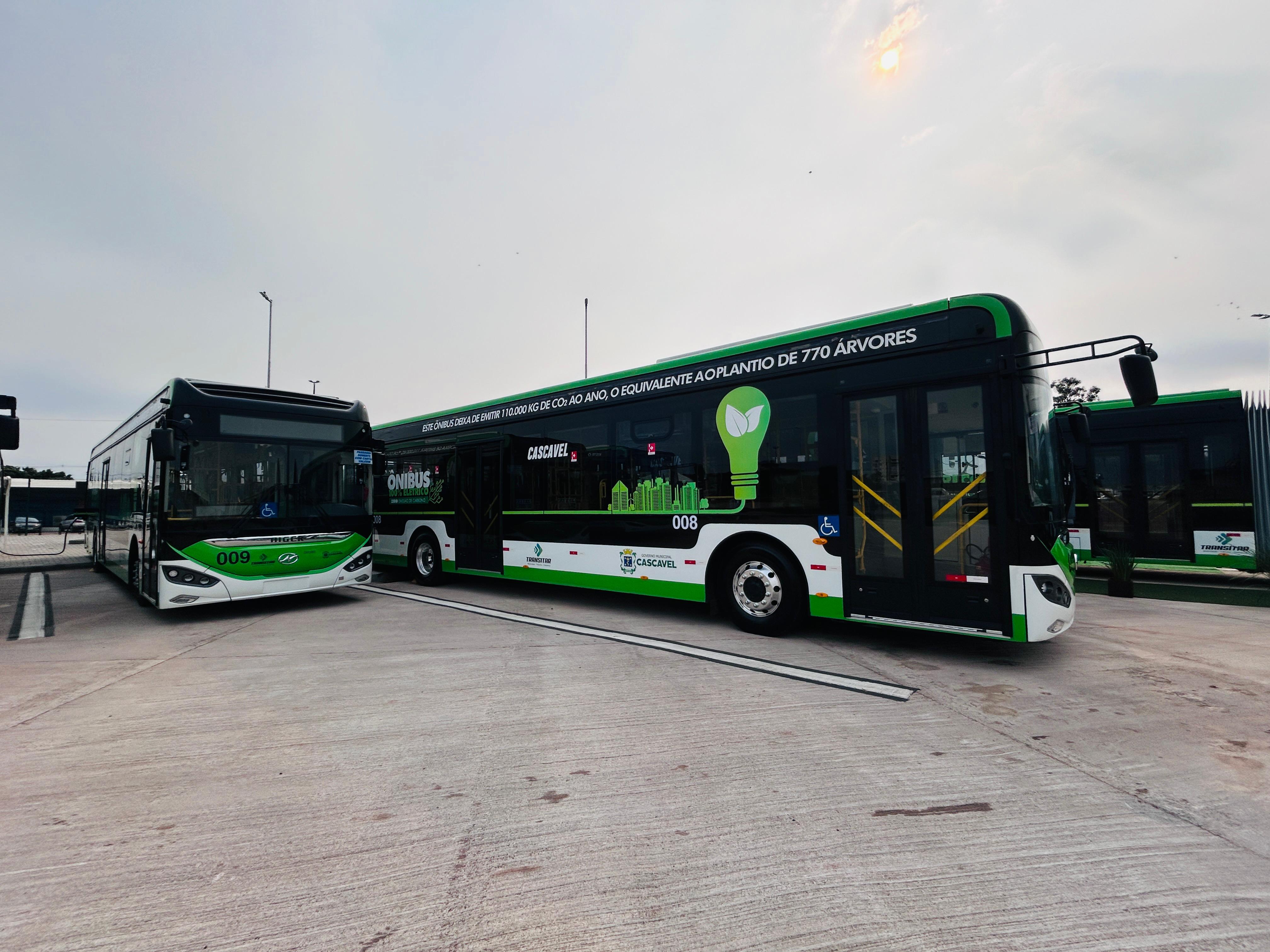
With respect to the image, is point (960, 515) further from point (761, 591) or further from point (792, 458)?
point (761, 591)

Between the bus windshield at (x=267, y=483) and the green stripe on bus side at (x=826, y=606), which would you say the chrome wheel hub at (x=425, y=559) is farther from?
the green stripe on bus side at (x=826, y=606)

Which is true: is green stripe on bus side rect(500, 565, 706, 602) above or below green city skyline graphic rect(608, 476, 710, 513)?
below

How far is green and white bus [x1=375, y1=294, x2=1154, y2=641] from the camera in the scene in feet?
18.2

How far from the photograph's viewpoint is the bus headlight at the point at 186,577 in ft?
26.0

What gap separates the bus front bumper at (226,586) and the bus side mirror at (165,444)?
4.54 ft

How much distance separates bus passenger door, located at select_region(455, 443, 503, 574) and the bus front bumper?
216cm

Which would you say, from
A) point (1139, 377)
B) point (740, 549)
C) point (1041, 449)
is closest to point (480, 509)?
point (740, 549)

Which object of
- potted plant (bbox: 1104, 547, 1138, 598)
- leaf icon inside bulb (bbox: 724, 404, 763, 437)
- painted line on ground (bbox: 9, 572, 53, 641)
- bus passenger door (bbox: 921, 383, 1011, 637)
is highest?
leaf icon inside bulb (bbox: 724, 404, 763, 437)

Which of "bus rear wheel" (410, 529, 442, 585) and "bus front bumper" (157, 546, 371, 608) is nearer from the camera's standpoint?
"bus front bumper" (157, 546, 371, 608)

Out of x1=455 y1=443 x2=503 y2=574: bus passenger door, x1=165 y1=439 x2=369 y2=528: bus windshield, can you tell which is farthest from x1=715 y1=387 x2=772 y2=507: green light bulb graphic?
x1=165 y1=439 x2=369 y2=528: bus windshield

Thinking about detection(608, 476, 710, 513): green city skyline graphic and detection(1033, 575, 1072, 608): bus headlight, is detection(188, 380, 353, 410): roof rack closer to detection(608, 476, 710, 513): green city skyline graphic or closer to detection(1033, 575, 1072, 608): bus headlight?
detection(608, 476, 710, 513): green city skyline graphic

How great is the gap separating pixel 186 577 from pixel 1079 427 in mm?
10844

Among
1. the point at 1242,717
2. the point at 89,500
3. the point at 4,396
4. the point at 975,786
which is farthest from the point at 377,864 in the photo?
the point at 89,500

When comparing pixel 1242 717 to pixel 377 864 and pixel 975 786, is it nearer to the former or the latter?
pixel 975 786
